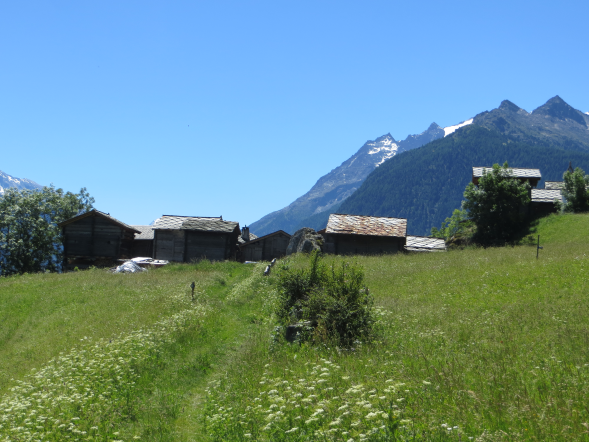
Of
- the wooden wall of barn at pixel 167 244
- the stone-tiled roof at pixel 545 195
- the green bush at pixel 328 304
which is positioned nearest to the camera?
the green bush at pixel 328 304

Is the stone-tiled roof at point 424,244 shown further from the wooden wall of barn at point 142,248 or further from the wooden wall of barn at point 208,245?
the wooden wall of barn at point 142,248

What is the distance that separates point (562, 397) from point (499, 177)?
45.5m

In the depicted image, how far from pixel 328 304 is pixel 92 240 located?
41.7m

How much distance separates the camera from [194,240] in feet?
155

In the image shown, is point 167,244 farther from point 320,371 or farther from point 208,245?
point 320,371

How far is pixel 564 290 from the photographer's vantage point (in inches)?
585

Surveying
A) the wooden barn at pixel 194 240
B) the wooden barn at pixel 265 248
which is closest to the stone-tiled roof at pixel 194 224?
the wooden barn at pixel 194 240

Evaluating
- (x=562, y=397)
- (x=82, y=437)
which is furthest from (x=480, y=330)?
(x=82, y=437)

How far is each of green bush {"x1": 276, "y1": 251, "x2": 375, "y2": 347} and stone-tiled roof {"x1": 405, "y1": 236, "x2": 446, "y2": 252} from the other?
33.9m

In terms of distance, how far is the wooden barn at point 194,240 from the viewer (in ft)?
154

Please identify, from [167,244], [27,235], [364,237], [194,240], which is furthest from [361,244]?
[27,235]

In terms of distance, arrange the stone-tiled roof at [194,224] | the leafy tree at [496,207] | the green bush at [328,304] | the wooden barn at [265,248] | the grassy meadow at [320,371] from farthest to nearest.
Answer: the wooden barn at [265,248], the stone-tiled roof at [194,224], the leafy tree at [496,207], the green bush at [328,304], the grassy meadow at [320,371]

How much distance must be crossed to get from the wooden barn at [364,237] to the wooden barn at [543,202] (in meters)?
18.8

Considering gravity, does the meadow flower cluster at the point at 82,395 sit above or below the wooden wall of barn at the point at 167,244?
below
